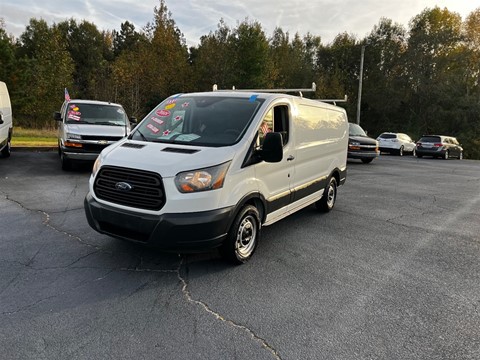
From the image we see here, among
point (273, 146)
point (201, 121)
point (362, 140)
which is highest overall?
point (201, 121)

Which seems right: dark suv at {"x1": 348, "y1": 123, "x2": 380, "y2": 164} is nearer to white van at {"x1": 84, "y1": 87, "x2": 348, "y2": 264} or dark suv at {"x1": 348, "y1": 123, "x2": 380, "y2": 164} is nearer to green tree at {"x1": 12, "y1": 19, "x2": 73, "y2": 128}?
white van at {"x1": 84, "y1": 87, "x2": 348, "y2": 264}

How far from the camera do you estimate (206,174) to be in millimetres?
3715

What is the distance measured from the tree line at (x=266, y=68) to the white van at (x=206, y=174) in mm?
22343

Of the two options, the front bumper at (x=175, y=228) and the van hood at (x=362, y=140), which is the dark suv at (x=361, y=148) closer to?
the van hood at (x=362, y=140)

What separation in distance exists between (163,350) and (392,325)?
74.9 inches

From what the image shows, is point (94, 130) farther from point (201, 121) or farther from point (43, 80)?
point (43, 80)

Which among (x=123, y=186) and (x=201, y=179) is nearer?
(x=201, y=179)

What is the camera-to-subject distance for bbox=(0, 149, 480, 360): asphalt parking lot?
110 inches

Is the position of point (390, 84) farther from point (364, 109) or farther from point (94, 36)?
point (94, 36)

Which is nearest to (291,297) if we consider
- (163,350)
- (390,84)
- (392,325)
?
(392,325)

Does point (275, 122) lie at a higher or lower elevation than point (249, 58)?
lower

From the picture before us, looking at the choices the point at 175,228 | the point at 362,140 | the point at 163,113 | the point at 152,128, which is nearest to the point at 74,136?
the point at 163,113

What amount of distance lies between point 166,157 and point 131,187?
47 cm

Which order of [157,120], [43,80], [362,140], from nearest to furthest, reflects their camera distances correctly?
1. [157,120]
2. [362,140]
3. [43,80]
